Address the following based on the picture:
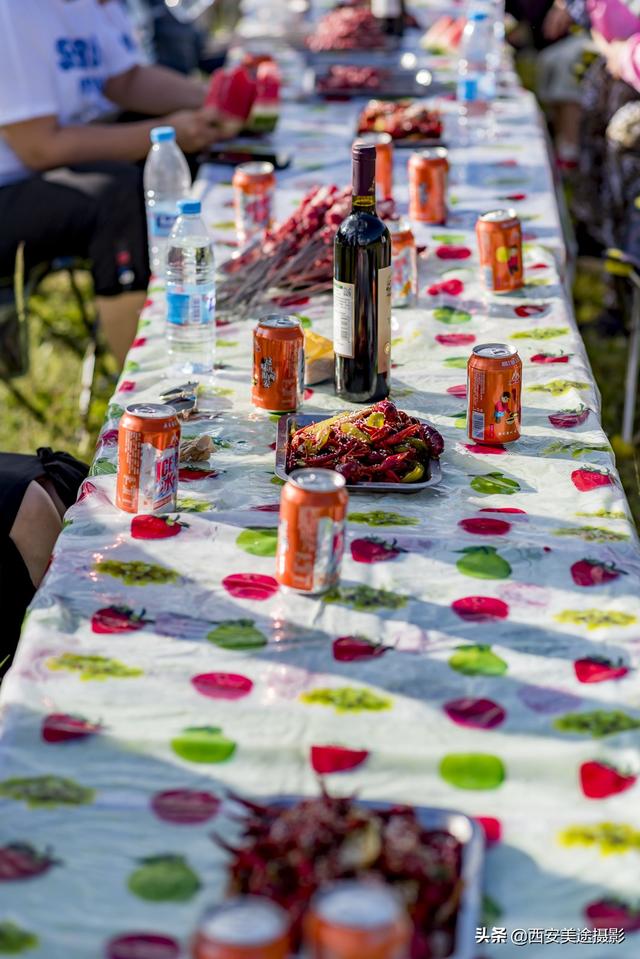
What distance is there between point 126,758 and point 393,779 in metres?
0.30

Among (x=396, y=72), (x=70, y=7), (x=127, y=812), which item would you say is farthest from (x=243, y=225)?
(x=127, y=812)

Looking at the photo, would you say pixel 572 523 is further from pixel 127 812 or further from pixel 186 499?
pixel 127 812

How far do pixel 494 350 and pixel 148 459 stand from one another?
1.98 ft

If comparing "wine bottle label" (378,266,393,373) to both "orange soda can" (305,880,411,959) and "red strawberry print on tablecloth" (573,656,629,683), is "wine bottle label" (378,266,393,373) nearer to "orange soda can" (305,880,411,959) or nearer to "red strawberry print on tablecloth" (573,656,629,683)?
"red strawberry print on tablecloth" (573,656,629,683)

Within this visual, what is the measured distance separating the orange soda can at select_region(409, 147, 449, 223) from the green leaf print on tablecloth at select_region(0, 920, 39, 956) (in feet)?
7.93

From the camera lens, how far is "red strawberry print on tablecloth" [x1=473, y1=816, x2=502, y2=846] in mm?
1282

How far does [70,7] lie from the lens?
3.96m

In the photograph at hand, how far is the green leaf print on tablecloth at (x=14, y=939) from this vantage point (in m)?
1.13

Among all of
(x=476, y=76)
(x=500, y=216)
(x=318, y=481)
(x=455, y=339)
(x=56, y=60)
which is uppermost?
(x=56, y=60)

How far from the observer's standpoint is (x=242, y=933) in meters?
0.94

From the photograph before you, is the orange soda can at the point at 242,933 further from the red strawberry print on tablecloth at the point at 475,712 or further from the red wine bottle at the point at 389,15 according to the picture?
the red wine bottle at the point at 389,15

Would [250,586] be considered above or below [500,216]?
below

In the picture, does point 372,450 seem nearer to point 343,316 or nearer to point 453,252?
point 343,316

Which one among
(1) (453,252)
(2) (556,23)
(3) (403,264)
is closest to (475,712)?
(3) (403,264)
